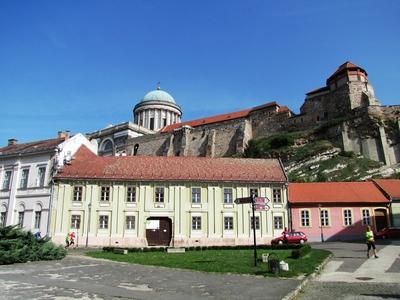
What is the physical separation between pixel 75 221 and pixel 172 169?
33.4 feet

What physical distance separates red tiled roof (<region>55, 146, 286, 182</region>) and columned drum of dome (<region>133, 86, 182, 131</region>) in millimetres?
67440

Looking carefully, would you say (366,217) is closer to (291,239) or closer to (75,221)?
(291,239)

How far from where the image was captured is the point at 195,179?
3669 centimetres

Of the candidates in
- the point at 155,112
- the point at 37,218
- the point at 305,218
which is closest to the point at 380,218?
the point at 305,218

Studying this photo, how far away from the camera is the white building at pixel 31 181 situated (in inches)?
1411

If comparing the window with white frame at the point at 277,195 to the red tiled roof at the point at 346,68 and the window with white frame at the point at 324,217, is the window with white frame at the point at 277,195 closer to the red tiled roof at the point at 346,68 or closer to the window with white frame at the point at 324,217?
the window with white frame at the point at 324,217

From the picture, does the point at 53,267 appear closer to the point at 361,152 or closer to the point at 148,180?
the point at 148,180

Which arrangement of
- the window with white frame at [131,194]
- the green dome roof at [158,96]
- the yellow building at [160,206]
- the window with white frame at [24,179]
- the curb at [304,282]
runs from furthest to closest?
the green dome roof at [158,96] < the window with white frame at [24,179] < the window with white frame at [131,194] < the yellow building at [160,206] < the curb at [304,282]

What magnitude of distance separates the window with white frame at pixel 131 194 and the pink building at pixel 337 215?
48.8 ft

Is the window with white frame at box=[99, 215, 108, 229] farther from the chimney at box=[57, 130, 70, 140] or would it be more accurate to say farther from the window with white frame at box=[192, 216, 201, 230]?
the chimney at box=[57, 130, 70, 140]

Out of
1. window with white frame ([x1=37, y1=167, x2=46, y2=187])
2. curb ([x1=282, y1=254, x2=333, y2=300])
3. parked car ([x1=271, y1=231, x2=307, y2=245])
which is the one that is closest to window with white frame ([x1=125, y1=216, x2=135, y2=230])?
window with white frame ([x1=37, y1=167, x2=46, y2=187])

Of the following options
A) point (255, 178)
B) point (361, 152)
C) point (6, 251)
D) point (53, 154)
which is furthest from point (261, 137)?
point (6, 251)

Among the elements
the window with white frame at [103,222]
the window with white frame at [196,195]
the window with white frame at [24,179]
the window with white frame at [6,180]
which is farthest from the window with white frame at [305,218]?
the window with white frame at [6,180]

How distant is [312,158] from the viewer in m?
67.9
